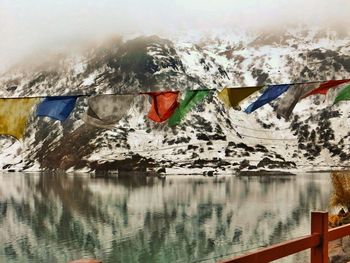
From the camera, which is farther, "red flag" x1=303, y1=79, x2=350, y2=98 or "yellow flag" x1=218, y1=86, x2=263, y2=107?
"yellow flag" x1=218, y1=86, x2=263, y2=107

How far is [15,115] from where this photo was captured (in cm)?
1309

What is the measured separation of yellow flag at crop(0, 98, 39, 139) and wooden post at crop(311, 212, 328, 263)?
8.86 meters

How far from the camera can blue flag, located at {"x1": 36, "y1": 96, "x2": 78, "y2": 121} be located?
13578 mm

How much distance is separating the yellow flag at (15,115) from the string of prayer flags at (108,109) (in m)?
2.25

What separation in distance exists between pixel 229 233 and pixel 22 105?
111ft

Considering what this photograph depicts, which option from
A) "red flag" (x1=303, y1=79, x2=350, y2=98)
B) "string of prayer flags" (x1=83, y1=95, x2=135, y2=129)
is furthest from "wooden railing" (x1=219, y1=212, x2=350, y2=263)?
"string of prayer flags" (x1=83, y1=95, x2=135, y2=129)

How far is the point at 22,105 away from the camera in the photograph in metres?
13.0

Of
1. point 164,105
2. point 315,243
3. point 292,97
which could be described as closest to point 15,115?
point 164,105

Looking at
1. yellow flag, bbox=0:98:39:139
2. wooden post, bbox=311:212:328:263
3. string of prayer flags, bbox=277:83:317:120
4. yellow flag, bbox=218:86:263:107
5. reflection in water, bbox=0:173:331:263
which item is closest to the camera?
wooden post, bbox=311:212:328:263

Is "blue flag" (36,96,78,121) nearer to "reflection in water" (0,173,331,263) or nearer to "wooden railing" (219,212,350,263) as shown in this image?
"wooden railing" (219,212,350,263)

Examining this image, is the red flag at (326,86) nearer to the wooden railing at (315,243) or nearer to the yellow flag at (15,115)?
the yellow flag at (15,115)

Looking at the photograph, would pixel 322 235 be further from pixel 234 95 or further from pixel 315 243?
pixel 234 95

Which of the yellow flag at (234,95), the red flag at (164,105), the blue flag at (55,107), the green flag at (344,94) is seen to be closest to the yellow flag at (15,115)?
the blue flag at (55,107)

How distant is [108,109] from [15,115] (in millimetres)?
2855
